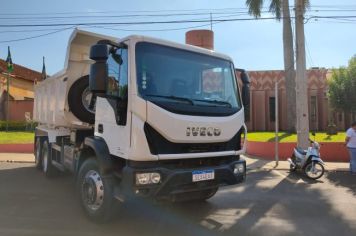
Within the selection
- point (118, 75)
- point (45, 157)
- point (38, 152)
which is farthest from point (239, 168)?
point (38, 152)

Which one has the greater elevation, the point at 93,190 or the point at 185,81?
the point at 185,81

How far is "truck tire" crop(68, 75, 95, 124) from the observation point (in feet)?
29.0

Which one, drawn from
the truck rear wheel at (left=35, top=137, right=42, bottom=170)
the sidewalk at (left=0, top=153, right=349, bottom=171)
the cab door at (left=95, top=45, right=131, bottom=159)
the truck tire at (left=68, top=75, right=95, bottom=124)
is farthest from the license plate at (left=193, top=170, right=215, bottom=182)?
the sidewalk at (left=0, top=153, right=349, bottom=171)

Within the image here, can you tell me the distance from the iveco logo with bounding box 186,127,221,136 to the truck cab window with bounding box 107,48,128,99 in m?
1.05

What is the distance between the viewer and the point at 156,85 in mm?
6105

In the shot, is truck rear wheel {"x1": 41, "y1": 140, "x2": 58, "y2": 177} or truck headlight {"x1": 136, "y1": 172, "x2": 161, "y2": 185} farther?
truck rear wheel {"x1": 41, "y1": 140, "x2": 58, "y2": 177}

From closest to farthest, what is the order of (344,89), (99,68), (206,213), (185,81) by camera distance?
(99,68), (185,81), (206,213), (344,89)

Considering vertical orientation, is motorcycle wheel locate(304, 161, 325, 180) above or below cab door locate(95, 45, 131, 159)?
below

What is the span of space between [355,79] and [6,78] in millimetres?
25163

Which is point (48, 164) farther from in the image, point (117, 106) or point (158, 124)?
point (158, 124)

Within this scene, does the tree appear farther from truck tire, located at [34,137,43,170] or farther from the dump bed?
the dump bed

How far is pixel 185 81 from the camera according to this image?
6492 mm

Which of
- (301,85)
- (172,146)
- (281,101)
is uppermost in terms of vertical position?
(281,101)

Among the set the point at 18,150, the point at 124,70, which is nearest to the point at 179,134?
the point at 124,70
